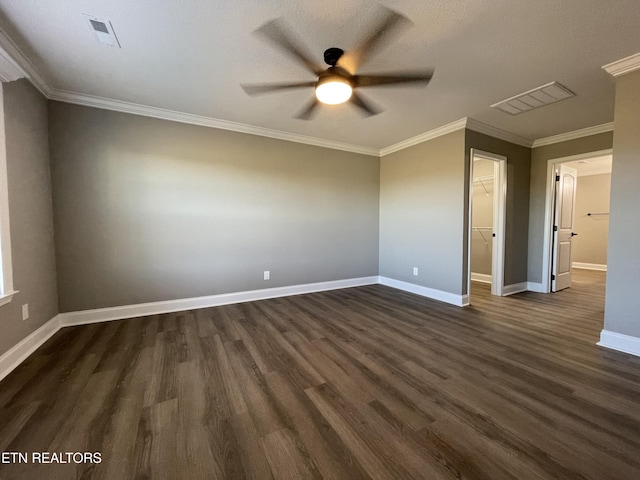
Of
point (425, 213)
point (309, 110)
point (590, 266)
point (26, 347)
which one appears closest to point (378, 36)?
point (309, 110)

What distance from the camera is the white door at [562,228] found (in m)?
4.18

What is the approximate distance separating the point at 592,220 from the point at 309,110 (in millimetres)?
8032

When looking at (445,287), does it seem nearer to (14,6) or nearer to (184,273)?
(184,273)

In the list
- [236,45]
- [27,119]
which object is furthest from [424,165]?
[27,119]

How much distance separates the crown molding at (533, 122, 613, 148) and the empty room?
1.2 inches

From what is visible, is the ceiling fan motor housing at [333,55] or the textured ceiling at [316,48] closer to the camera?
the textured ceiling at [316,48]

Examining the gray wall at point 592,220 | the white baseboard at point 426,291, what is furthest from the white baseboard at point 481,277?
the gray wall at point 592,220

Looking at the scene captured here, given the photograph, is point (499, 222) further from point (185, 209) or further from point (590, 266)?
point (590, 266)

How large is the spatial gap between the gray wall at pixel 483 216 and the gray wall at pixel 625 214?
260 centimetres

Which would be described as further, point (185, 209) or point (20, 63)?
point (185, 209)

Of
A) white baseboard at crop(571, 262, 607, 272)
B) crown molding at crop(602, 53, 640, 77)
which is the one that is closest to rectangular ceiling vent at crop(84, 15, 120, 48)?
crown molding at crop(602, 53, 640, 77)

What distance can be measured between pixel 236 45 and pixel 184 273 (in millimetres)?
2660

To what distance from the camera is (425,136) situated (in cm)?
393

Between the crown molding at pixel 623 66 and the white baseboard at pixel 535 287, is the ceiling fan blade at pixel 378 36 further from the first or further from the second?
the white baseboard at pixel 535 287
